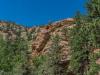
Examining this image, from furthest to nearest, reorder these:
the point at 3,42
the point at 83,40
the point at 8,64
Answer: the point at 3,42
the point at 8,64
the point at 83,40

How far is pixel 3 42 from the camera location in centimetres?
9512

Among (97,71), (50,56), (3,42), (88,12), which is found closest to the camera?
(97,71)

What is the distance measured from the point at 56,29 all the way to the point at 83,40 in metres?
44.9

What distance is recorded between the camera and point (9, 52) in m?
88.9

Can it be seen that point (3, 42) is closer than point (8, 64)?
No

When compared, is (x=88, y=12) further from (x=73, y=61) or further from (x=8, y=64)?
(x=8, y=64)

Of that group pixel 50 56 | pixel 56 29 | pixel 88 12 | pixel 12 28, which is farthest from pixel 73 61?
pixel 12 28

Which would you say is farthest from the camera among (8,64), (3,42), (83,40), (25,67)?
(3,42)

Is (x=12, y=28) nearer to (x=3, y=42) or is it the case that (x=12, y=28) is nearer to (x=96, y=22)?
(x=3, y=42)

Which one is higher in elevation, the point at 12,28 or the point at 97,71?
the point at 12,28

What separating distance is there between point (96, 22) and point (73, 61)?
24119 mm

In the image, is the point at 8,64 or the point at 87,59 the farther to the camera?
the point at 8,64

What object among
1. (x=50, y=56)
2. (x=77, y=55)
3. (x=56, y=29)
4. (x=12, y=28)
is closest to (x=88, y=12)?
(x=77, y=55)

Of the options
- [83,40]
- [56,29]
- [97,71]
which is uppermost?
[56,29]
